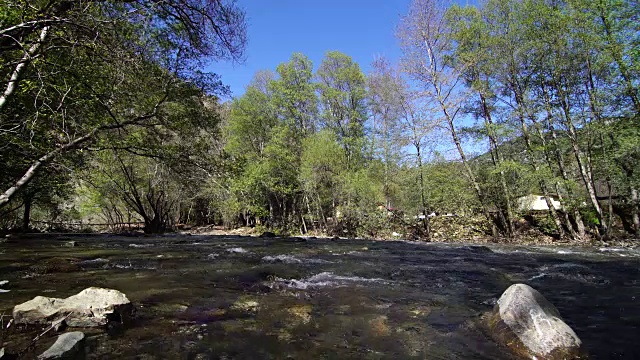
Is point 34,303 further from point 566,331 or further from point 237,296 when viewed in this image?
point 566,331

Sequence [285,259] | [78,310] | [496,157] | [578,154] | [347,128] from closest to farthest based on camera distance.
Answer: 1. [78,310]
2. [285,259]
3. [578,154]
4. [496,157]
5. [347,128]

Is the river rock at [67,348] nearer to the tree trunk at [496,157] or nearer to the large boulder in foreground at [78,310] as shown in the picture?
the large boulder in foreground at [78,310]

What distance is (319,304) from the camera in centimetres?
476

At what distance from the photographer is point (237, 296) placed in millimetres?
5023

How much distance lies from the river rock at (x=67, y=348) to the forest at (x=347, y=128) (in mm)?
2990

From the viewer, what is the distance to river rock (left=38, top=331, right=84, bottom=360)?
2.64m

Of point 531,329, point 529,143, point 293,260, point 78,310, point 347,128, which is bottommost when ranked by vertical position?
point 293,260

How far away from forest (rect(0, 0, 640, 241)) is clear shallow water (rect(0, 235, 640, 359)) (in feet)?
7.37

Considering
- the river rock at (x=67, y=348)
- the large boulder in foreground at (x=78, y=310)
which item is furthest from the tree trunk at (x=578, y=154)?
the river rock at (x=67, y=348)

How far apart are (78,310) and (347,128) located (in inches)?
1117

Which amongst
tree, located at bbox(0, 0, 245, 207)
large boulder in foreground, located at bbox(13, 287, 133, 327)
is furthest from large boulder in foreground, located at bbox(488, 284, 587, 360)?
Result: tree, located at bbox(0, 0, 245, 207)

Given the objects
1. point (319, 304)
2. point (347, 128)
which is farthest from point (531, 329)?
point (347, 128)

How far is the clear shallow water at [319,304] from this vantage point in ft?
10.5

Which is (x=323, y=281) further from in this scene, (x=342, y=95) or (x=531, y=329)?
(x=342, y=95)
